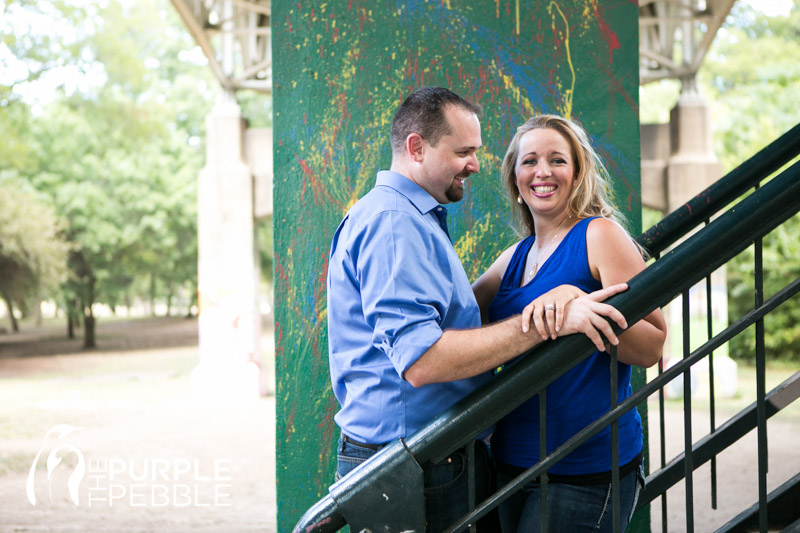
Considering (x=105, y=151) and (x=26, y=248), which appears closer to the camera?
(x=26, y=248)

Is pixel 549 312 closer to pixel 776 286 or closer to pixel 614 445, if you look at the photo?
pixel 614 445

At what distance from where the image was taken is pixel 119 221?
25.3 metres

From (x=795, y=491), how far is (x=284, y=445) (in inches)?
78.1

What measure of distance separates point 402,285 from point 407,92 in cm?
158

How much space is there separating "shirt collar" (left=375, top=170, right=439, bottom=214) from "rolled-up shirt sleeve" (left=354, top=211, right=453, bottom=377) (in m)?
0.08

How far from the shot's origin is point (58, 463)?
9.61 meters

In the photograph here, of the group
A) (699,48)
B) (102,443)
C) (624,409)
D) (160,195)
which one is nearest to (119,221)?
(160,195)

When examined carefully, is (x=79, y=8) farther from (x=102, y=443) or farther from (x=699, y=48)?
(x=699, y=48)

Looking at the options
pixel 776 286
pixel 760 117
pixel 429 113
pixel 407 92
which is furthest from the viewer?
pixel 760 117

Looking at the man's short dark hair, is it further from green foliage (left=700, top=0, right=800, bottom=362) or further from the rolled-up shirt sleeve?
green foliage (left=700, top=0, right=800, bottom=362)

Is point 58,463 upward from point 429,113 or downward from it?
downward

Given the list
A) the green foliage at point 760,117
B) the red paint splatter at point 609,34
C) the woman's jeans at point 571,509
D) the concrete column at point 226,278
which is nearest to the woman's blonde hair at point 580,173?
the woman's jeans at point 571,509

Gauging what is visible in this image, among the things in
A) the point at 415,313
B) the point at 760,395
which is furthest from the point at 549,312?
the point at 760,395

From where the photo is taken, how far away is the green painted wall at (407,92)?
10.2 feet
